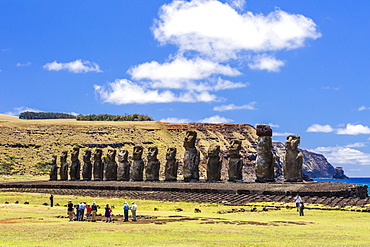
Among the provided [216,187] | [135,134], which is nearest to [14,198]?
[216,187]

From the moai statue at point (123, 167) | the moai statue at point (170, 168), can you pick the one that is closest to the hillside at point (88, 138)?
the moai statue at point (123, 167)

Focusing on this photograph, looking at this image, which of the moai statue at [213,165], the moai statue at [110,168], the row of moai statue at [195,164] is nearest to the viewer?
the row of moai statue at [195,164]

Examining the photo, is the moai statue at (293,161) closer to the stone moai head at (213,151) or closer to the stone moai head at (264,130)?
the stone moai head at (264,130)

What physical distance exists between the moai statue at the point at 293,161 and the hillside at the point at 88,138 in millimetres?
54450

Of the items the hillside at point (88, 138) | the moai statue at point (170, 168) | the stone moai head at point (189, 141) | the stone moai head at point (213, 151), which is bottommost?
the moai statue at point (170, 168)

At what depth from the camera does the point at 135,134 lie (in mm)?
120750

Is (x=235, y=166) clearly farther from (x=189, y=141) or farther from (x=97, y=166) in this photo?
(x=97, y=166)

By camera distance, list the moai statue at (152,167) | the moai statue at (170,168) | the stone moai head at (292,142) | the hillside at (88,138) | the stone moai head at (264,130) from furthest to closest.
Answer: the hillside at (88,138), the moai statue at (152,167), the moai statue at (170,168), the stone moai head at (264,130), the stone moai head at (292,142)

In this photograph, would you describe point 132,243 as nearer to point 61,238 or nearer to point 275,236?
point 61,238

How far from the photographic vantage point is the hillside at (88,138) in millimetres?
89562

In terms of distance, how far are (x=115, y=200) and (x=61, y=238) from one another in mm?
16132

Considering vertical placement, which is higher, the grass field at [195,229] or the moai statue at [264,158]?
the moai statue at [264,158]

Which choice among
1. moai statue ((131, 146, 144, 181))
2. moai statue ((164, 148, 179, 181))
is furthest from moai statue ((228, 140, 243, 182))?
moai statue ((131, 146, 144, 181))

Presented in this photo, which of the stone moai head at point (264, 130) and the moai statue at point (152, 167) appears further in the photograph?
the moai statue at point (152, 167)
